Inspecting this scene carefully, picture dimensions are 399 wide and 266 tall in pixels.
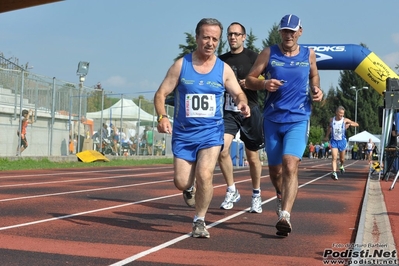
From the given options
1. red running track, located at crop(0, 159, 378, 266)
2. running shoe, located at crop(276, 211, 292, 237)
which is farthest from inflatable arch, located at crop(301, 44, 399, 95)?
running shoe, located at crop(276, 211, 292, 237)

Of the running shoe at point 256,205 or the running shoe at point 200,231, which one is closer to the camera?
the running shoe at point 200,231

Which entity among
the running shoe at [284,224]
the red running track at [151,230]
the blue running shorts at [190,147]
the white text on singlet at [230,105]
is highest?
the white text on singlet at [230,105]

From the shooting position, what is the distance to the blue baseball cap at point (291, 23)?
25.3ft

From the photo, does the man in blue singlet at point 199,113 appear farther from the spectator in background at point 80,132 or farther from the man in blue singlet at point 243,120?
the spectator in background at point 80,132

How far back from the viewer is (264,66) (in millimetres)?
7957

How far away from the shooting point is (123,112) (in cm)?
3469

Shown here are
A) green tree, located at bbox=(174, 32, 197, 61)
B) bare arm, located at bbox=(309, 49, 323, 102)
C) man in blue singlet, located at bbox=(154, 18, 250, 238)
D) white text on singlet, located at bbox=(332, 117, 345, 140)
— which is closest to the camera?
man in blue singlet, located at bbox=(154, 18, 250, 238)

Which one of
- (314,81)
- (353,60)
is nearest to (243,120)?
(314,81)

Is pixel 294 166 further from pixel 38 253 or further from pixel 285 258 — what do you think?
pixel 38 253

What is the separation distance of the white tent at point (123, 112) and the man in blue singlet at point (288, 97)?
24.3 m

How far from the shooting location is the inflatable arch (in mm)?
22422

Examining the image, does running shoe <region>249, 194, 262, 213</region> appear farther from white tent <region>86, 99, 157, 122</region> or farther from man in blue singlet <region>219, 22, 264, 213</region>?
white tent <region>86, 99, 157, 122</region>

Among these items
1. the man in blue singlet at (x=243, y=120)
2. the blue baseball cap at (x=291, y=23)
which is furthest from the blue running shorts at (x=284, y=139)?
the man in blue singlet at (x=243, y=120)

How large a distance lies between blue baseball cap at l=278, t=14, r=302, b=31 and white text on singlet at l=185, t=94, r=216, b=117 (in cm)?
107
